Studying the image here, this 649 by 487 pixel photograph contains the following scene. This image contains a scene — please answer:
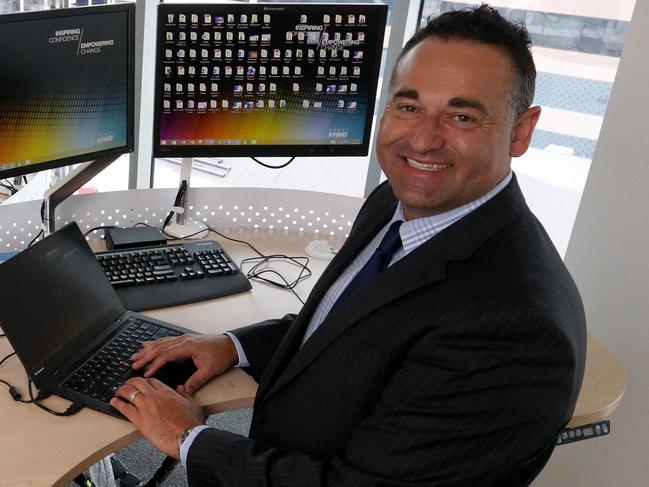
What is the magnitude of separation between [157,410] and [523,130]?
0.83 metres

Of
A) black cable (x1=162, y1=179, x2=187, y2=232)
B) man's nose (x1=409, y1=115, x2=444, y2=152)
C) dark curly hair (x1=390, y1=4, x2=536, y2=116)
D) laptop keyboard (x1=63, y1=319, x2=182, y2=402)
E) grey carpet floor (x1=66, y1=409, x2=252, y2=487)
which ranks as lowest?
grey carpet floor (x1=66, y1=409, x2=252, y2=487)

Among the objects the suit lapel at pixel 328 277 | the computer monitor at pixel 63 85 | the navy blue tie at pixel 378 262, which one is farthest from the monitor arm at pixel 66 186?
the navy blue tie at pixel 378 262

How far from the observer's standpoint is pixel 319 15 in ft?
6.62

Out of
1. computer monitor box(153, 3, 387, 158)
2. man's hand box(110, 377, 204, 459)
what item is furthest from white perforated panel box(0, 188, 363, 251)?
man's hand box(110, 377, 204, 459)

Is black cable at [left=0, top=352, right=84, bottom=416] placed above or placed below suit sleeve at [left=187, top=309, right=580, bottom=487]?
below

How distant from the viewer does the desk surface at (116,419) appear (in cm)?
125

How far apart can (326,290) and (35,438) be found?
600 mm

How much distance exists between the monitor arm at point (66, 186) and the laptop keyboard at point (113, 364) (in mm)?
436

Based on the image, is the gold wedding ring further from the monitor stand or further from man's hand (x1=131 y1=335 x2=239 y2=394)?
the monitor stand

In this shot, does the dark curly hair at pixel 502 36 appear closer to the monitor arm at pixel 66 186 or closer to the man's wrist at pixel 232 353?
the man's wrist at pixel 232 353

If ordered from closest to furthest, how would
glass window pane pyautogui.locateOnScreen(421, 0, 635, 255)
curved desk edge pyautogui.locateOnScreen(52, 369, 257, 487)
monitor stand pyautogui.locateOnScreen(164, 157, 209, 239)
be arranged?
1. curved desk edge pyautogui.locateOnScreen(52, 369, 257, 487)
2. monitor stand pyautogui.locateOnScreen(164, 157, 209, 239)
3. glass window pane pyautogui.locateOnScreen(421, 0, 635, 255)

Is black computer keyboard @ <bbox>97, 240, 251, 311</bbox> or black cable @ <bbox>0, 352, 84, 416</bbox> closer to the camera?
black cable @ <bbox>0, 352, 84, 416</bbox>

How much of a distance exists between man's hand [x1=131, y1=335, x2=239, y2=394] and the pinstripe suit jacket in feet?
0.68

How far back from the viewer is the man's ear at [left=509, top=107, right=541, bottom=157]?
1.26 meters
